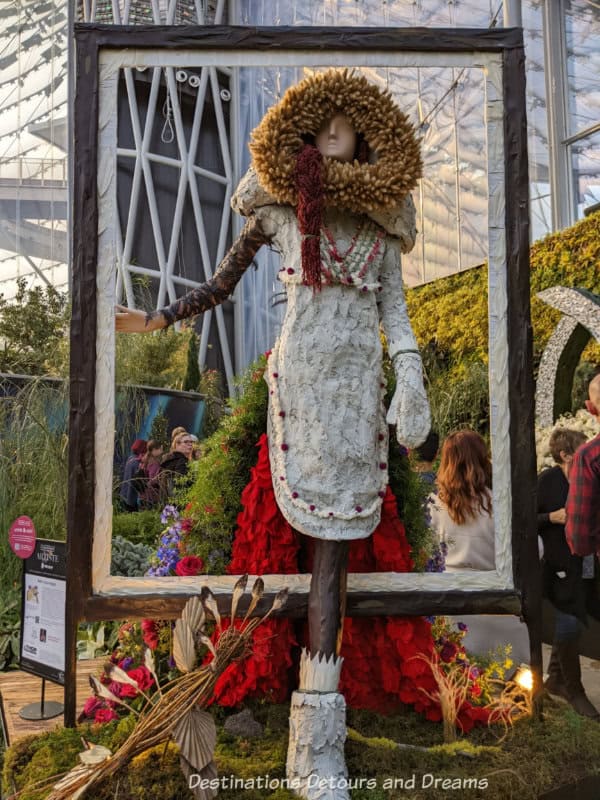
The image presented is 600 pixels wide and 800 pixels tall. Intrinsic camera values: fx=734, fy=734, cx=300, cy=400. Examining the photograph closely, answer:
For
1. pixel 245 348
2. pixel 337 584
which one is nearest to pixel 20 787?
pixel 337 584

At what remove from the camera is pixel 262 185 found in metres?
2.48

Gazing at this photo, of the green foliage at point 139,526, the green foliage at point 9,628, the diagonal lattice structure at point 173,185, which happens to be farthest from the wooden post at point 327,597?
the diagonal lattice structure at point 173,185

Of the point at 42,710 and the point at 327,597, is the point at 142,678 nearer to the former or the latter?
the point at 42,710

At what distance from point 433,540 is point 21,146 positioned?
51.4 ft

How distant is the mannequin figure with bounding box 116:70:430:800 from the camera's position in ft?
7.64

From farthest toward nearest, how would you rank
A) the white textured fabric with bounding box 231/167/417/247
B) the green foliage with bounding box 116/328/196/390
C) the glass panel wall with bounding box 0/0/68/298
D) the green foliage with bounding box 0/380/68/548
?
the glass panel wall with bounding box 0/0/68/298
the green foliage with bounding box 116/328/196/390
the green foliage with bounding box 0/380/68/548
the white textured fabric with bounding box 231/167/417/247

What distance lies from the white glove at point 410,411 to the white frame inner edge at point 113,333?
503mm

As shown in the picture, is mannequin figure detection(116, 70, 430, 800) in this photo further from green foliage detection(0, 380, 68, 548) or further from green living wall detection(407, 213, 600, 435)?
green living wall detection(407, 213, 600, 435)

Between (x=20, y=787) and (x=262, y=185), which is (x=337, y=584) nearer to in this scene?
(x=20, y=787)

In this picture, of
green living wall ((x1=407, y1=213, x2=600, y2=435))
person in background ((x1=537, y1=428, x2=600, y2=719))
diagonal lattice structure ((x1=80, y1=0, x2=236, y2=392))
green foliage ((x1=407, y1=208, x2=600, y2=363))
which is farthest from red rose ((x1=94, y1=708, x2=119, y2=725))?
diagonal lattice structure ((x1=80, y1=0, x2=236, y2=392))

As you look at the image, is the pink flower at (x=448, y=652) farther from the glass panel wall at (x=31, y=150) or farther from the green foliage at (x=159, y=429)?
the glass panel wall at (x=31, y=150)

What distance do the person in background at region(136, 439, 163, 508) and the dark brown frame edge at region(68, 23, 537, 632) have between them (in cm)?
273

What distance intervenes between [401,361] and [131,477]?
3535 mm

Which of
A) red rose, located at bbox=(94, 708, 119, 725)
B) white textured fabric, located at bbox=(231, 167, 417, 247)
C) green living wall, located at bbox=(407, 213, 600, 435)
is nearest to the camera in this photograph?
white textured fabric, located at bbox=(231, 167, 417, 247)
